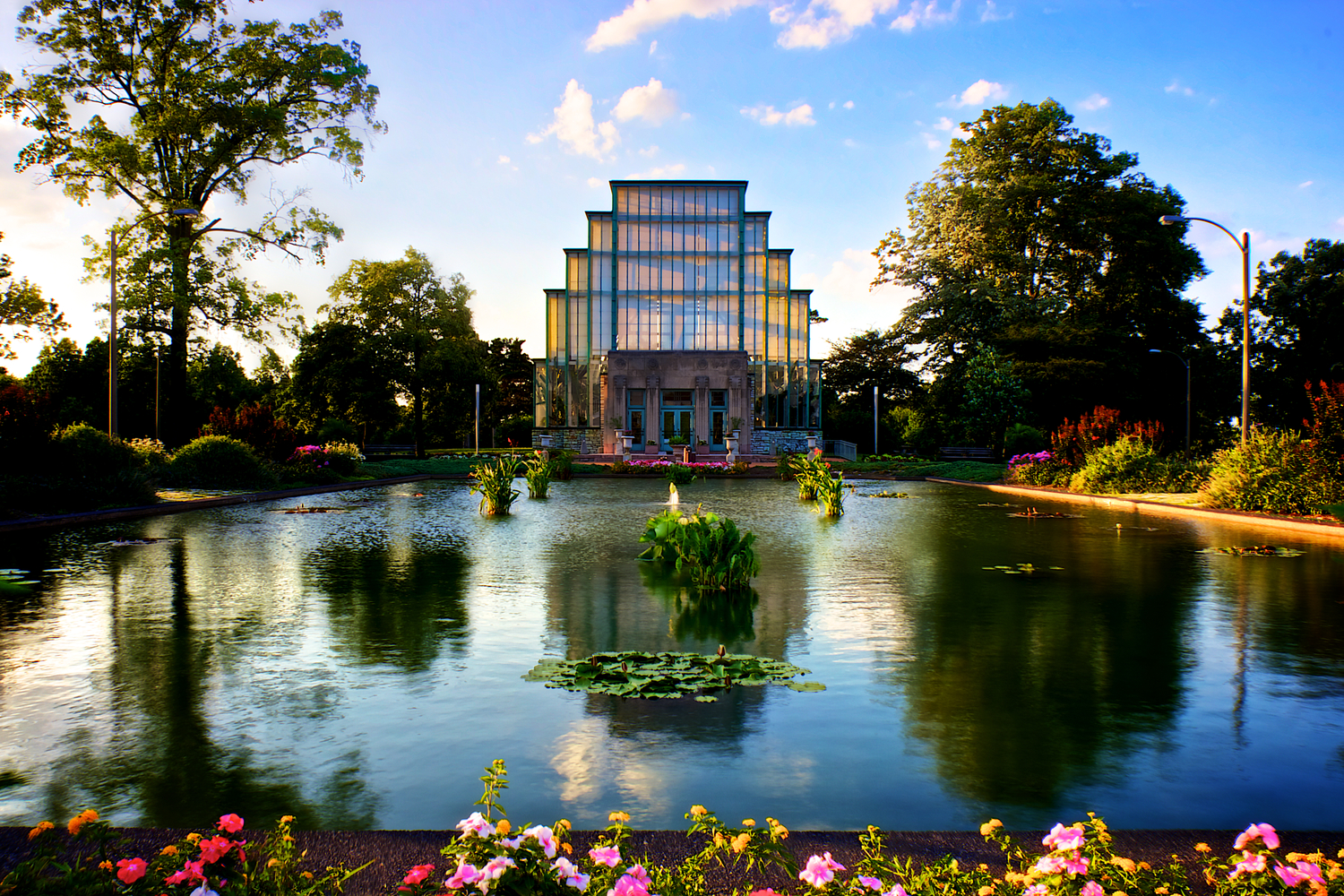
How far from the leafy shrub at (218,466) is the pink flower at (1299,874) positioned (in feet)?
85.8

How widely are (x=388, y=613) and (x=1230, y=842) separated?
6876 millimetres

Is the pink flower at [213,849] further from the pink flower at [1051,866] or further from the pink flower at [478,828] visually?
the pink flower at [1051,866]

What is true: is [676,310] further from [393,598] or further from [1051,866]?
[1051,866]

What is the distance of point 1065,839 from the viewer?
252 centimetres

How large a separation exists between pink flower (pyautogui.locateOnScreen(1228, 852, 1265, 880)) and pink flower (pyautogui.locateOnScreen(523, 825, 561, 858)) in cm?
204

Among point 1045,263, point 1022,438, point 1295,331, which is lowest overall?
point 1022,438

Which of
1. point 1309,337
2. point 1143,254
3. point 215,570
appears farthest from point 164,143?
point 1309,337

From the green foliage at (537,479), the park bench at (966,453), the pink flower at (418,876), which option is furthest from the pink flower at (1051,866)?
the park bench at (966,453)

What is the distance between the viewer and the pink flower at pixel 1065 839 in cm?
249

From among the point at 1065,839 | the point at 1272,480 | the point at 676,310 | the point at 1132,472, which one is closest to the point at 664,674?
the point at 1065,839

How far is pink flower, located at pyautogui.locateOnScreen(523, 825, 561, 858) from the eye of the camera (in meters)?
2.41

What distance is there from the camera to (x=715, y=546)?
960cm

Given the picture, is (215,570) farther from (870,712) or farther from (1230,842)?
(1230,842)

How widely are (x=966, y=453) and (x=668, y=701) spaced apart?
4363 centimetres
